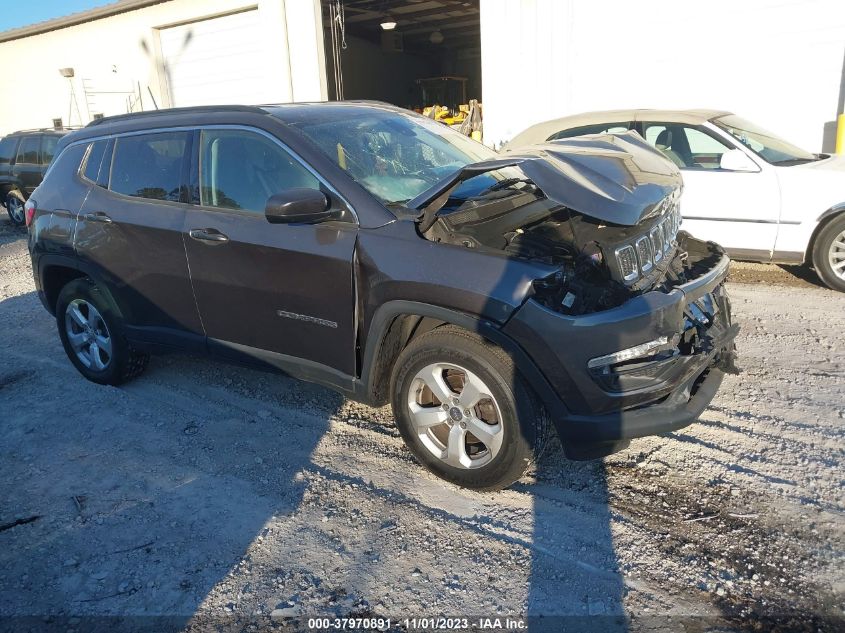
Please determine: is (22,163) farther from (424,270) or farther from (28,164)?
(424,270)

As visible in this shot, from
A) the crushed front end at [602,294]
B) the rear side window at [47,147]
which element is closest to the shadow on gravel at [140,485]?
the crushed front end at [602,294]

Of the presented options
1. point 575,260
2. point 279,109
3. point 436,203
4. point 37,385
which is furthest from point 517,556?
point 37,385

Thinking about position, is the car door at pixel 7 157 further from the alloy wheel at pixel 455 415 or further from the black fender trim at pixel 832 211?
the black fender trim at pixel 832 211

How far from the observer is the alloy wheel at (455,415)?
3.11 meters

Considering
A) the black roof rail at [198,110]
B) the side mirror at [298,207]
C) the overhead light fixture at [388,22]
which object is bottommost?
the side mirror at [298,207]

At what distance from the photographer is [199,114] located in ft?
13.1

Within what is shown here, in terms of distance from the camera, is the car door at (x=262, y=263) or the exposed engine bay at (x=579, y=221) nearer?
the exposed engine bay at (x=579, y=221)

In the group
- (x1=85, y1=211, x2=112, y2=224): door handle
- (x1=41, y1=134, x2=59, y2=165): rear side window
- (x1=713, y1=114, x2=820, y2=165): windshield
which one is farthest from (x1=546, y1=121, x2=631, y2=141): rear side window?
(x1=41, y1=134, x2=59, y2=165): rear side window

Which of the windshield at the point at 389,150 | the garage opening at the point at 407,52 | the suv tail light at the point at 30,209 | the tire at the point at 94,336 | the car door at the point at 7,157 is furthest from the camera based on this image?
the garage opening at the point at 407,52

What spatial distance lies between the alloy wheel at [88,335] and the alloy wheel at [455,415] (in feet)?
8.75

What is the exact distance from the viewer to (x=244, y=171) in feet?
12.5

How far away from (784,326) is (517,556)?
3.64m

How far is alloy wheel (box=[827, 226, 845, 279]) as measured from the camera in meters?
6.00

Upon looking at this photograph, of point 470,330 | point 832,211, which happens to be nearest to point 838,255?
point 832,211
